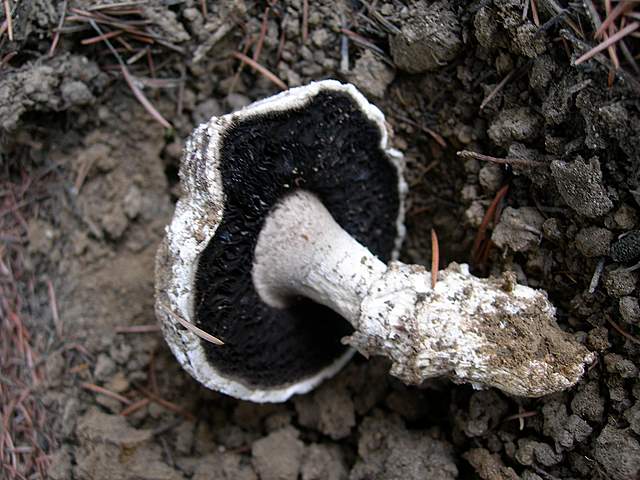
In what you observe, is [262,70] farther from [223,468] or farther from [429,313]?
[223,468]

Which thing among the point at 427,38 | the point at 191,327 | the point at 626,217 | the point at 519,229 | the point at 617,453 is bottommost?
the point at 191,327

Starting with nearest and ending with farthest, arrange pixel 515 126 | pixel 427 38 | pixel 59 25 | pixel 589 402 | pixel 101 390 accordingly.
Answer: pixel 589 402
pixel 515 126
pixel 427 38
pixel 59 25
pixel 101 390

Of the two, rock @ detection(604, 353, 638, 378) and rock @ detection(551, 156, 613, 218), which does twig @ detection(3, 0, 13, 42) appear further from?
rock @ detection(604, 353, 638, 378)

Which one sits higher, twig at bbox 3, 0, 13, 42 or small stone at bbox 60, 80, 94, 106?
twig at bbox 3, 0, 13, 42

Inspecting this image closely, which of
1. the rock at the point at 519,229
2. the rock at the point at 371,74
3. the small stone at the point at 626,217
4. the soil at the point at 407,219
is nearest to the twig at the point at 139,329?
the soil at the point at 407,219

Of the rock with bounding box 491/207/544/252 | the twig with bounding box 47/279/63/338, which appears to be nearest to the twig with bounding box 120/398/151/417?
the twig with bounding box 47/279/63/338

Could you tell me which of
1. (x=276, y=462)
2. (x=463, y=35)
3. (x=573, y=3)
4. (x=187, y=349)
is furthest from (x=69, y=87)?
(x=573, y=3)

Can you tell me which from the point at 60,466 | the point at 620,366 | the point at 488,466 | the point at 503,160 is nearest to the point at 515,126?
the point at 503,160
